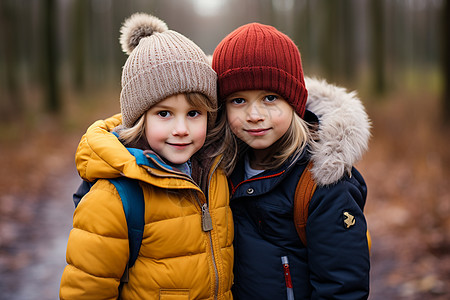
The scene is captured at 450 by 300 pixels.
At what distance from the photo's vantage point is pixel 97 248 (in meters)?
1.70

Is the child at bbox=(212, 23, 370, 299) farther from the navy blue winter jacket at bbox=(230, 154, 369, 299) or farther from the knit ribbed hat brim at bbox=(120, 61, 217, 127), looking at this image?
the knit ribbed hat brim at bbox=(120, 61, 217, 127)

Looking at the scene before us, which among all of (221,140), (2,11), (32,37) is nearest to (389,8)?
(2,11)

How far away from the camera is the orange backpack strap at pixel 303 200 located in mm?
1930

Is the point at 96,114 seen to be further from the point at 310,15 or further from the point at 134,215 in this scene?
the point at 134,215

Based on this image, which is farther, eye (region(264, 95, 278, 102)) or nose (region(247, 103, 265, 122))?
eye (region(264, 95, 278, 102))

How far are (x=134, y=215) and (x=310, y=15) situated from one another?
2072cm

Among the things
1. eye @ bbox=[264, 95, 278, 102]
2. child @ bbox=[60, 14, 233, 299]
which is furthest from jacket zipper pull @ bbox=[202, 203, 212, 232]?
eye @ bbox=[264, 95, 278, 102]

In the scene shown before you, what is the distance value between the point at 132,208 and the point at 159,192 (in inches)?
5.9

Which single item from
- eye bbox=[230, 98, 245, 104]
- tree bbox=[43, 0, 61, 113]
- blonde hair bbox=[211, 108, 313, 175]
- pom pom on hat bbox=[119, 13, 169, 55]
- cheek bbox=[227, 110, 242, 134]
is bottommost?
blonde hair bbox=[211, 108, 313, 175]

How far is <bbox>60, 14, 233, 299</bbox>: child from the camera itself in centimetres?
172

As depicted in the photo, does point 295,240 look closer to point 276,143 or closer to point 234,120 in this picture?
point 276,143

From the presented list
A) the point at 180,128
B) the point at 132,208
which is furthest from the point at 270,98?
the point at 132,208

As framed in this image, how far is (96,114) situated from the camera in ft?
50.5

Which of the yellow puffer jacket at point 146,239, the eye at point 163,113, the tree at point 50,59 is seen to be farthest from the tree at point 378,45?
the yellow puffer jacket at point 146,239
